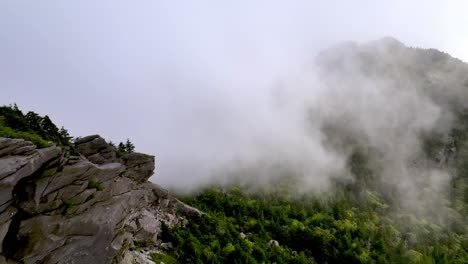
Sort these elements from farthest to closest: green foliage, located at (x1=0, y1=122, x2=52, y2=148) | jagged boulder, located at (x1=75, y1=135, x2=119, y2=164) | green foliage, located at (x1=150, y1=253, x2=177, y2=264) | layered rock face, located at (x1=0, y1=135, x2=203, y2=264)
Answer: green foliage, located at (x1=150, y1=253, x2=177, y2=264)
jagged boulder, located at (x1=75, y1=135, x2=119, y2=164)
green foliage, located at (x1=0, y1=122, x2=52, y2=148)
layered rock face, located at (x1=0, y1=135, x2=203, y2=264)

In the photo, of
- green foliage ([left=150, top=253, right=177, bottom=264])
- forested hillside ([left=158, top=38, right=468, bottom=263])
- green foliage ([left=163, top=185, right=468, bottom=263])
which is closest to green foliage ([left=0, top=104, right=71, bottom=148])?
green foliage ([left=150, top=253, right=177, bottom=264])

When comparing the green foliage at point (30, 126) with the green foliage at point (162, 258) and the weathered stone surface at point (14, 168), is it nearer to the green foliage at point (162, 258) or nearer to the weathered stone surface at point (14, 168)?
the weathered stone surface at point (14, 168)

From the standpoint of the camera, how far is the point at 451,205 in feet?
579

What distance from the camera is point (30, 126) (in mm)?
36906

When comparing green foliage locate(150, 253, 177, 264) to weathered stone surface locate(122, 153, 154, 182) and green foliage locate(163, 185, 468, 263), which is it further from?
weathered stone surface locate(122, 153, 154, 182)

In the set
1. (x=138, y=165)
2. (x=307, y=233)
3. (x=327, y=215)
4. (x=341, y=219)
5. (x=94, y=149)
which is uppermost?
(x=341, y=219)

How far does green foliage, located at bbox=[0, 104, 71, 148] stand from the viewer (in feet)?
105

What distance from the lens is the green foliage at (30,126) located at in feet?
105

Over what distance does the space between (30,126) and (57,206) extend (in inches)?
398

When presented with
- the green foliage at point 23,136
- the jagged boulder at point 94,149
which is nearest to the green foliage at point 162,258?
the jagged boulder at point 94,149

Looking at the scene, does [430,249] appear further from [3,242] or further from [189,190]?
[3,242]

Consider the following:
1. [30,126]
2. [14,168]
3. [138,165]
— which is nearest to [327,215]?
[138,165]

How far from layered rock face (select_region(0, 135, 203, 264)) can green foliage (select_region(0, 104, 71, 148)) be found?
83.0 inches

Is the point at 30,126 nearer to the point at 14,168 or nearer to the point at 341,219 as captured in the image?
the point at 14,168
